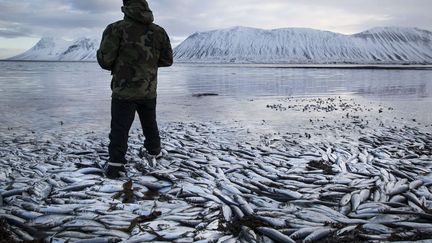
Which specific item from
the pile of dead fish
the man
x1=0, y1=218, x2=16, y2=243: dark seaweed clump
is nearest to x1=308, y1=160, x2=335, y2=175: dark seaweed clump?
the pile of dead fish

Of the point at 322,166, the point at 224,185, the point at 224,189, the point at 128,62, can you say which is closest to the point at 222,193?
the point at 224,189

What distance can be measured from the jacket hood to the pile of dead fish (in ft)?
9.61

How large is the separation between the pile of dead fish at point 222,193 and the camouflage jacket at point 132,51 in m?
1.65

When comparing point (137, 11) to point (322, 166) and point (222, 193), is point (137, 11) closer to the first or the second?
point (222, 193)

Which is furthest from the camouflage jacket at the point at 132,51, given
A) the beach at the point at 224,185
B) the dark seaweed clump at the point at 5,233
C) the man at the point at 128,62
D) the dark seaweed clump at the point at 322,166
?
the dark seaweed clump at the point at 322,166

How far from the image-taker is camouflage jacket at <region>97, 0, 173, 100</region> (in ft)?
23.2

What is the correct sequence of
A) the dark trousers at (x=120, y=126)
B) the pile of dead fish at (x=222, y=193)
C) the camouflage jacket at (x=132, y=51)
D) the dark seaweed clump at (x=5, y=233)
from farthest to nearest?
the dark trousers at (x=120, y=126), the camouflage jacket at (x=132, y=51), the pile of dead fish at (x=222, y=193), the dark seaweed clump at (x=5, y=233)

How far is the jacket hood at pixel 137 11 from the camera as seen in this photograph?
7072mm

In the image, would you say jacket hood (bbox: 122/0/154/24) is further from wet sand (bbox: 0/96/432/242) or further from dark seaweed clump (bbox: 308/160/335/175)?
dark seaweed clump (bbox: 308/160/335/175)

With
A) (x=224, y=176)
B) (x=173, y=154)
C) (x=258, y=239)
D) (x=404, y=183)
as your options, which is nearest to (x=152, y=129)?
(x=173, y=154)

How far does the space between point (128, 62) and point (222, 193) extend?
3.05 meters

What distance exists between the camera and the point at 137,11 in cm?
707

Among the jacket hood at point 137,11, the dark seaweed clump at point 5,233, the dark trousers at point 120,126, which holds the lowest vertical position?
the dark seaweed clump at point 5,233

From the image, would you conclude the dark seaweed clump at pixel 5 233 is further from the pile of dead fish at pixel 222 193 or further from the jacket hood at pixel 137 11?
the jacket hood at pixel 137 11
